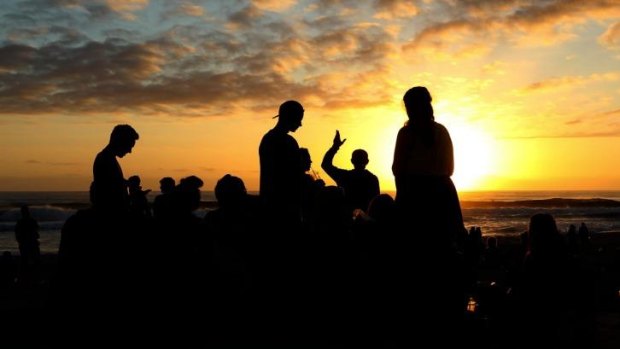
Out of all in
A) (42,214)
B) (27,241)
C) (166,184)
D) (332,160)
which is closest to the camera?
(332,160)

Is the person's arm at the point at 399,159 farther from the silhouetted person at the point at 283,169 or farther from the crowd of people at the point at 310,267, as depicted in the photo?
the silhouetted person at the point at 283,169

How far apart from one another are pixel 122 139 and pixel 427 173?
3.14 metres

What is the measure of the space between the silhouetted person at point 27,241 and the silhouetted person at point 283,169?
12.4 meters

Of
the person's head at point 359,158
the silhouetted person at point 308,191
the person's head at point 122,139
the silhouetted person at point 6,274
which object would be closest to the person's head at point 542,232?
the silhouetted person at point 308,191

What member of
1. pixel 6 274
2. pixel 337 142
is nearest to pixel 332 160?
pixel 337 142

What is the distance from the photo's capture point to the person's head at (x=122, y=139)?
21.1 ft

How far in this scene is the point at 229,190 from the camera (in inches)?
241

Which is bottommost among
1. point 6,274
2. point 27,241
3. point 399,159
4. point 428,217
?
point 6,274

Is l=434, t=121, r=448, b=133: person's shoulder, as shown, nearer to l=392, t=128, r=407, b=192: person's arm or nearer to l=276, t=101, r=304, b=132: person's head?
l=392, t=128, r=407, b=192: person's arm

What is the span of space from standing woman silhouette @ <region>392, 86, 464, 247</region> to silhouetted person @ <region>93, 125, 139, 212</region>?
2547 mm

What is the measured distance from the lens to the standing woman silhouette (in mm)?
5281

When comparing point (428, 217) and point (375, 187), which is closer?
point (428, 217)

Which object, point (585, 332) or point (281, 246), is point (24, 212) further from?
point (585, 332)

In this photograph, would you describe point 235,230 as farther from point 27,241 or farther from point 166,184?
point 27,241
